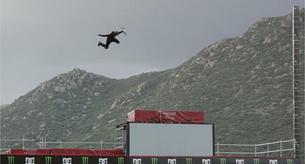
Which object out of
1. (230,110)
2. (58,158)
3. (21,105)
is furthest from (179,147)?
(21,105)

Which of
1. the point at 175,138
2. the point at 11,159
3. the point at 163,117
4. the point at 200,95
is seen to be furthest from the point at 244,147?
the point at 11,159

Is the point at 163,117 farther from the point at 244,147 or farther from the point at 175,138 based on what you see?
the point at 244,147

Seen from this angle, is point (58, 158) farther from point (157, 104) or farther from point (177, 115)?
point (157, 104)

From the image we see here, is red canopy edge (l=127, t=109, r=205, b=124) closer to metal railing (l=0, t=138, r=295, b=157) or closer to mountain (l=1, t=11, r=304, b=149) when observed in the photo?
metal railing (l=0, t=138, r=295, b=157)

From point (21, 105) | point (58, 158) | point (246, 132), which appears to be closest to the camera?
point (58, 158)

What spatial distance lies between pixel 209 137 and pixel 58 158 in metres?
9.94

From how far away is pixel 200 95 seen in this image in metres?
107

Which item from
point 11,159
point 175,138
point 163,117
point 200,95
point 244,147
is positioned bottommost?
point 11,159

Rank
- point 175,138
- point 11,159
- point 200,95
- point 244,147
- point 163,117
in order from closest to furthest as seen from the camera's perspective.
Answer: point 11,159, point 175,138, point 163,117, point 244,147, point 200,95

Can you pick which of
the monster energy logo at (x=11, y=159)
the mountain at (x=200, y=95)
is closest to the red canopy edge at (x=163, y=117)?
the monster energy logo at (x=11, y=159)

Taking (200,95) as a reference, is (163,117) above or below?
below

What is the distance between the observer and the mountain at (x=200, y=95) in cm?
Result: 9256

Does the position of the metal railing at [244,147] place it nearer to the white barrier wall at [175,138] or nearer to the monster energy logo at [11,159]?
the white barrier wall at [175,138]

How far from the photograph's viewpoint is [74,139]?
108 meters
